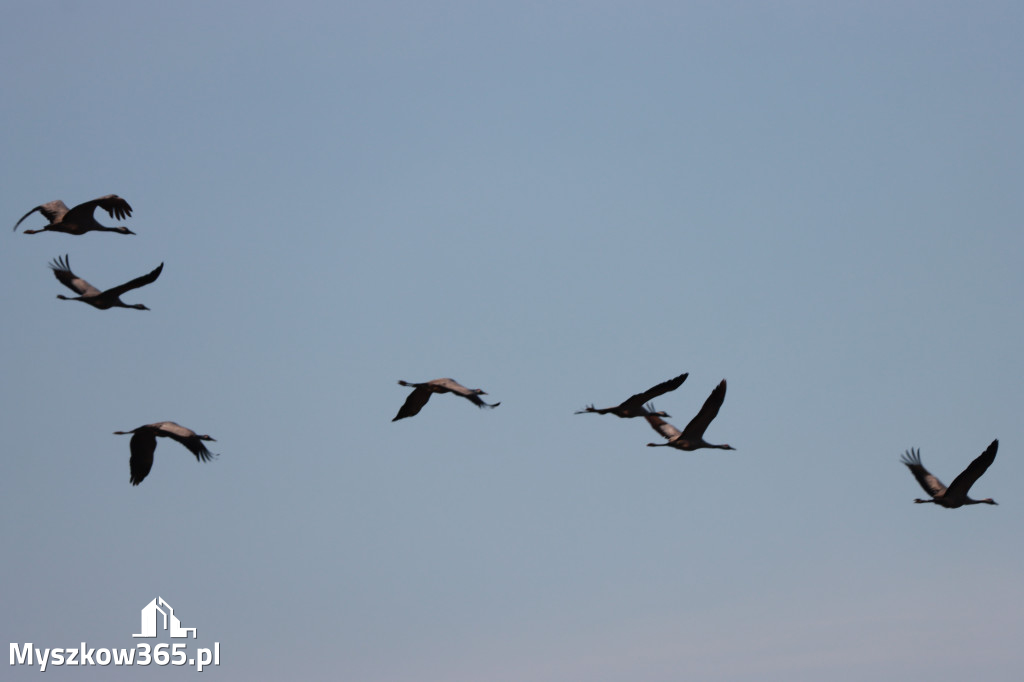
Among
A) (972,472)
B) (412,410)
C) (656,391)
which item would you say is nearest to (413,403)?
(412,410)

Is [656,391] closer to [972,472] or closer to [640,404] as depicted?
[640,404]

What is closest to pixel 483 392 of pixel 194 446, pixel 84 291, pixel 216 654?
pixel 194 446

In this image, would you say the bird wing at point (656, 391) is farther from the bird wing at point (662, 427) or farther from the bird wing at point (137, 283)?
the bird wing at point (137, 283)

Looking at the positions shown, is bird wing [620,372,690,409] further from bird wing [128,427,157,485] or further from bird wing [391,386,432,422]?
bird wing [128,427,157,485]

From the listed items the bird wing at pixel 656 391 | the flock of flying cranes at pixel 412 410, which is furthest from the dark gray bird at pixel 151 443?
the bird wing at pixel 656 391

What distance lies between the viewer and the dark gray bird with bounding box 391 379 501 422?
43.1 metres

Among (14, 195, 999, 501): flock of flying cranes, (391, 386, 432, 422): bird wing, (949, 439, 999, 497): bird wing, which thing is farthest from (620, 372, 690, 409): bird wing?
(949, 439, 999, 497): bird wing

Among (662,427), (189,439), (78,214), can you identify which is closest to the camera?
(189,439)

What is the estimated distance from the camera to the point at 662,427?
50.2 meters

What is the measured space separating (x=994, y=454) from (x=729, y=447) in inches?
317

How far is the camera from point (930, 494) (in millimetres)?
49656

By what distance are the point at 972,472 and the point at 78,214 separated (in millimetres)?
28561

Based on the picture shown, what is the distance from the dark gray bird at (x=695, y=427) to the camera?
1736 inches

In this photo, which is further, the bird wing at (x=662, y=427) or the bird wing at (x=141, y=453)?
the bird wing at (x=662, y=427)
